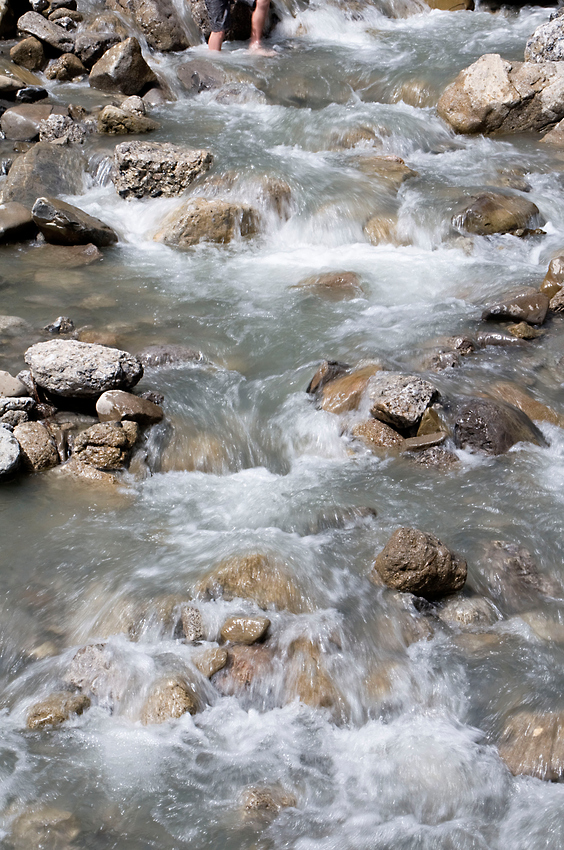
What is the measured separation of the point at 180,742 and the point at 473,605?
5.47 ft

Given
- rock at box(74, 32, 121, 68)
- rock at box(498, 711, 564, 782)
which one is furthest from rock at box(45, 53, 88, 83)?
rock at box(498, 711, 564, 782)

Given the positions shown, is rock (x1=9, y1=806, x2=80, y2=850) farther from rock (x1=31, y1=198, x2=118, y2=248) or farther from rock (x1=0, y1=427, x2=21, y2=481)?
rock (x1=31, y1=198, x2=118, y2=248)

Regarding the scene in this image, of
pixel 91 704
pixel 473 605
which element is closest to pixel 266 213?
pixel 473 605

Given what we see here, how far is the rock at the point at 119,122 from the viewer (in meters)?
9.70

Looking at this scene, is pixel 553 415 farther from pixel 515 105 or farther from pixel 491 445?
pixel 515 105

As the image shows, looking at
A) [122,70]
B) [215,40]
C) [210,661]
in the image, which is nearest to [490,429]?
[210,661]

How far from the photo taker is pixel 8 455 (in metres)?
4.93

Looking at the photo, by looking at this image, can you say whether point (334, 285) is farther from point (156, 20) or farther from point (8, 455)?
point (156, 20)

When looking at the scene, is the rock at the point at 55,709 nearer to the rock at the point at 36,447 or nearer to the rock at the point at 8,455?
the rock at the point at 8,455

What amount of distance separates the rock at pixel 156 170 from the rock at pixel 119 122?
1.20m

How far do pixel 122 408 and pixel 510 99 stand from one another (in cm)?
736

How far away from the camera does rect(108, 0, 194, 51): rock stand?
12.0 metres

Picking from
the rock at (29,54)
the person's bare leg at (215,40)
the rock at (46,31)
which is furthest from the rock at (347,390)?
the person's bare leg at (215,40)

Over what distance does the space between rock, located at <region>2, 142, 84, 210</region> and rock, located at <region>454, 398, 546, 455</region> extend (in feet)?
17.5
